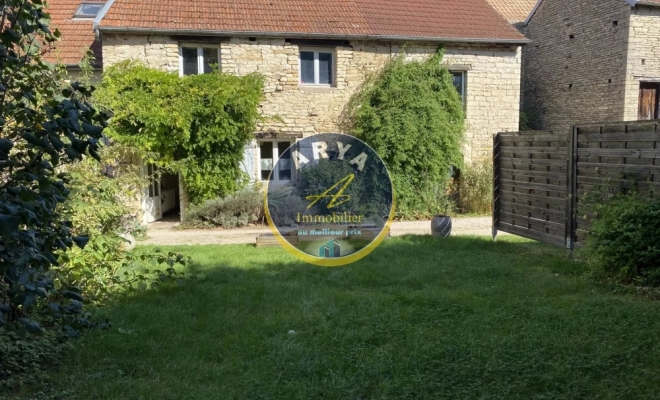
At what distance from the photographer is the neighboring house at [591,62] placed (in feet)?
50.1

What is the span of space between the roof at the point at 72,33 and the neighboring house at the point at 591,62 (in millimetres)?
16215

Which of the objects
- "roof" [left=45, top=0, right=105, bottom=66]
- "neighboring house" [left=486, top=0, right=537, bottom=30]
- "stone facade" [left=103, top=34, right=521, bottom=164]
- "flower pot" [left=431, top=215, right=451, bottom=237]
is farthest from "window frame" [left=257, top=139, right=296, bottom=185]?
"neighboring house" [left=486, top=0, right=537, bottom=30]

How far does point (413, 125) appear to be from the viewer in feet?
43.9

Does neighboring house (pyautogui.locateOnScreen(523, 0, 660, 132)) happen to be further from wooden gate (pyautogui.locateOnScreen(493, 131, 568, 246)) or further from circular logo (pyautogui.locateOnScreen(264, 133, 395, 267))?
wooden gate (pyautogui.locateOnScreen(493, 131, 568, 246))

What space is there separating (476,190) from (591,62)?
717 cm

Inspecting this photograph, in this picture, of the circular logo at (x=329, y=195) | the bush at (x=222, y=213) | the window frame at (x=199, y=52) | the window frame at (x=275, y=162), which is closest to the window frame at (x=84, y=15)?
the window frame at (x=199, y=52)

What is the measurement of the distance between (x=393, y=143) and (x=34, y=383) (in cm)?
1093

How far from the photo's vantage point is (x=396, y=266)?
7.30m

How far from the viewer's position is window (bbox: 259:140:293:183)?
13.7 metres

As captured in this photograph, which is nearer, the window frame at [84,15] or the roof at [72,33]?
the roof at [72,33]

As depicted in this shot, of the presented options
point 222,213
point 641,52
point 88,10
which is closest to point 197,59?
point 222,213

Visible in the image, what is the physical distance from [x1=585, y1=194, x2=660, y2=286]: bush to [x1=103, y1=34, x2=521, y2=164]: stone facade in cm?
881

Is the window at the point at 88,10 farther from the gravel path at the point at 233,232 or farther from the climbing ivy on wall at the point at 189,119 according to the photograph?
the gravel path at the point at 233,232

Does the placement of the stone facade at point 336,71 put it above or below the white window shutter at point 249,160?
above
